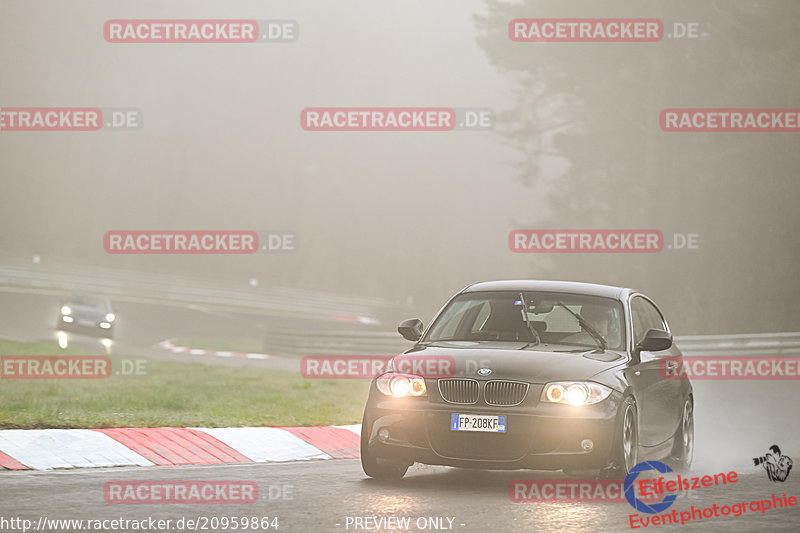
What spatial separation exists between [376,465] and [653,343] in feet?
8.10

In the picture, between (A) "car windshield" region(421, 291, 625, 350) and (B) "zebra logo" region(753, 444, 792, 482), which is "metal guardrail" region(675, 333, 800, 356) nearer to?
(B) "zebra logo" region(753, 444, 792, 482)

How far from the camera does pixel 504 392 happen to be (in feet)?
27.8

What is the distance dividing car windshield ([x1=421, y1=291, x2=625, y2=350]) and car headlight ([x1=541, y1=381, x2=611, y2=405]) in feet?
3.59

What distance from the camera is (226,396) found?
650 inches

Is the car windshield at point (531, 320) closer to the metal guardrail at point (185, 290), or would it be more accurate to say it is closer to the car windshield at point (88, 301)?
the car windshield at point (88, 301)

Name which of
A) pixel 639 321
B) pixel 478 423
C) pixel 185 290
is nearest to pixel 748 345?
pixel 639 321

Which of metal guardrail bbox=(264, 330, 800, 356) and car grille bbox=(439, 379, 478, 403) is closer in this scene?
car grille bbox=(439, 379, 478, 403)

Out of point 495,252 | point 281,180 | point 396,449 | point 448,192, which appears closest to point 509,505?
point 396,449

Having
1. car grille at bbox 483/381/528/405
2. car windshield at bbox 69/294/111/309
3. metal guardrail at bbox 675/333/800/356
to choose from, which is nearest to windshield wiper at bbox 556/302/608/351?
car grille at bbox 483/381/528/405

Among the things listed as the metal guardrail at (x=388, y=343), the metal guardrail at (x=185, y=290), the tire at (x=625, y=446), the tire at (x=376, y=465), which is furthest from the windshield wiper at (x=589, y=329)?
the metal guardrail at (x=185, y=290)

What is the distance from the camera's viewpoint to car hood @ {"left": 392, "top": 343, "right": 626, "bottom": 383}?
8523mm

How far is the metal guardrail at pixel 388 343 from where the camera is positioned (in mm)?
23531

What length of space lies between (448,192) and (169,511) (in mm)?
64465

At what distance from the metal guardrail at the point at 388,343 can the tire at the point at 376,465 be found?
558 inches
